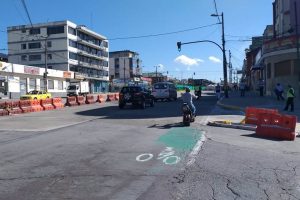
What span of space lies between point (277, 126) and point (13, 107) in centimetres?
1745

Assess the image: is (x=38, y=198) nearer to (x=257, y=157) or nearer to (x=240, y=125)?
(x=257, y=157)

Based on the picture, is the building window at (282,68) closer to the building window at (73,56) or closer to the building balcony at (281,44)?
the building balcony at (281,44)

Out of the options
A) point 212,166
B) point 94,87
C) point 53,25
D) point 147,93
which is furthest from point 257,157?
point 94,87

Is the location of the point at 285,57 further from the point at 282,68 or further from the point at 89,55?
the point at 89,55

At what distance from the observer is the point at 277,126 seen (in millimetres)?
14719

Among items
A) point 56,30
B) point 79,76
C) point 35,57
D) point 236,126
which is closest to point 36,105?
point 236,126

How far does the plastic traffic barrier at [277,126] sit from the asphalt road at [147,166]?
601 millimetres

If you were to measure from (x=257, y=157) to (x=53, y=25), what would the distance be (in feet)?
310

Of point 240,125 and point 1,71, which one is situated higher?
point 1,71

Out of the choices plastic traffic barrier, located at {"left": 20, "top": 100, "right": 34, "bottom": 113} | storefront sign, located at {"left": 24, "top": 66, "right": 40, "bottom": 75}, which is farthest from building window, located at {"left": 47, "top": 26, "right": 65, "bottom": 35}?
plastic traffic barrier, located at {"left": 20, "top": 100, "right": 34, "bottom": 113}

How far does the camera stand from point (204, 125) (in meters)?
18.1

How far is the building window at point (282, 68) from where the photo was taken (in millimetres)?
38719

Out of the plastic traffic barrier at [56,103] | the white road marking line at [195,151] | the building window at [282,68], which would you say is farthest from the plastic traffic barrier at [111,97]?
the white road marking line at [195,151]

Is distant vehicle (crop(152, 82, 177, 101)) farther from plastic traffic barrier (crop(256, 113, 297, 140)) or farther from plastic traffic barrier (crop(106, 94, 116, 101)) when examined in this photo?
plastic traffic barrier (crop(256, 113, 297, 140))
